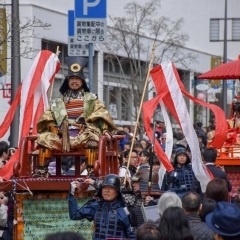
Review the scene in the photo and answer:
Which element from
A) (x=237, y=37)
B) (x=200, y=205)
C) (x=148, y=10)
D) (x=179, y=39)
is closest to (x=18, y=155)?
(x=200, y=205)

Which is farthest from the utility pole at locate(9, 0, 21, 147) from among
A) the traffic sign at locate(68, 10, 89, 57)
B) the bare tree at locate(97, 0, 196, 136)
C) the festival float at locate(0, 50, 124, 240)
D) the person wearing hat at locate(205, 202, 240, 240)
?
the bare tree at locate(97, 0, 196, 136)

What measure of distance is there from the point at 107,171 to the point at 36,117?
2061 millimetres

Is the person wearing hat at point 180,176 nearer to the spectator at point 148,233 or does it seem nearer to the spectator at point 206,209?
the spectator at point 206,209

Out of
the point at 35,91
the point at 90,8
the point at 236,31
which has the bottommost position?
the point at 35,91

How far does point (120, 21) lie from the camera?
106 feet

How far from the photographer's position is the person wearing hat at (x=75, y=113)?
38.1 feet

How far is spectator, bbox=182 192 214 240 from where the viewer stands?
7.90 m

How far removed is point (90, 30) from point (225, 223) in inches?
271

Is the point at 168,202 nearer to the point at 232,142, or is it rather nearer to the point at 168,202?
the point at 168,202

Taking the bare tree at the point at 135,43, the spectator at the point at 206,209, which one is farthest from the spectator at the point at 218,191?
the bare tree at the point at 135,43

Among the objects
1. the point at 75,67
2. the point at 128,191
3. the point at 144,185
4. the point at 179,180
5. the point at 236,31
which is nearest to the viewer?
the point at 128,191

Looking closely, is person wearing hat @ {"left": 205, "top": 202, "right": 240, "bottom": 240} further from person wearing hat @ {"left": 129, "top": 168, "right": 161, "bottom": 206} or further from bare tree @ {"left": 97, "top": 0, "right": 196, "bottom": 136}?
bare tree @ {"left": 97, "top": 0, "right": 196, "bottom": 136}

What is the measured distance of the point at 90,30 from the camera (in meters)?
13.3

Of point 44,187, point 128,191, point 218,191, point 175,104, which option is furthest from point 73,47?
point 218,191
